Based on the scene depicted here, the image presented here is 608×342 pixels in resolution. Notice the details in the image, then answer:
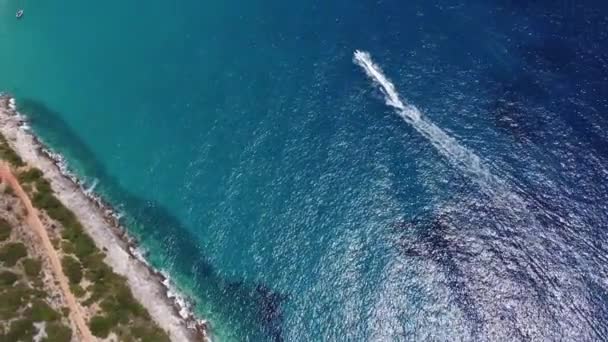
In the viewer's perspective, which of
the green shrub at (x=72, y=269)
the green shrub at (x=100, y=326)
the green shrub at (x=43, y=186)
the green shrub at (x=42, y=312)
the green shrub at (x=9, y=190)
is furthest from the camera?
the green shrub at (x=43, y=186)

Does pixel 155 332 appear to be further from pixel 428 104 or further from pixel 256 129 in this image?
pixel 428 104

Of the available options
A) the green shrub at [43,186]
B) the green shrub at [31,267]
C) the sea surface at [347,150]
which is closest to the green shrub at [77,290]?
the green shrub at [31,267]

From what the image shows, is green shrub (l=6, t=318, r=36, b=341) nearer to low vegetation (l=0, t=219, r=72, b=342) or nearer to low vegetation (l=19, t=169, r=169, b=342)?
low vegetation (l=0, t=219, r=72, b=342)

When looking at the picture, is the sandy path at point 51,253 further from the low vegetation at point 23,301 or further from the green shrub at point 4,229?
the green shrub at point 4,229

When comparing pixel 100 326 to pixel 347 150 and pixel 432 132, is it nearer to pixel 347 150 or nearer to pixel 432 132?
pixel 347 150

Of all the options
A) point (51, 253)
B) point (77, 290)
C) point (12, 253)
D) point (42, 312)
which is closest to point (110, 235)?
point (51, 253)

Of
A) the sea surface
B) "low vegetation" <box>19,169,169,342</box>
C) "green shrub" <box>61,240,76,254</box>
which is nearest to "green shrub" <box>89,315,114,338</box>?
"low vegetation" <box>19,169,169,342</box>
